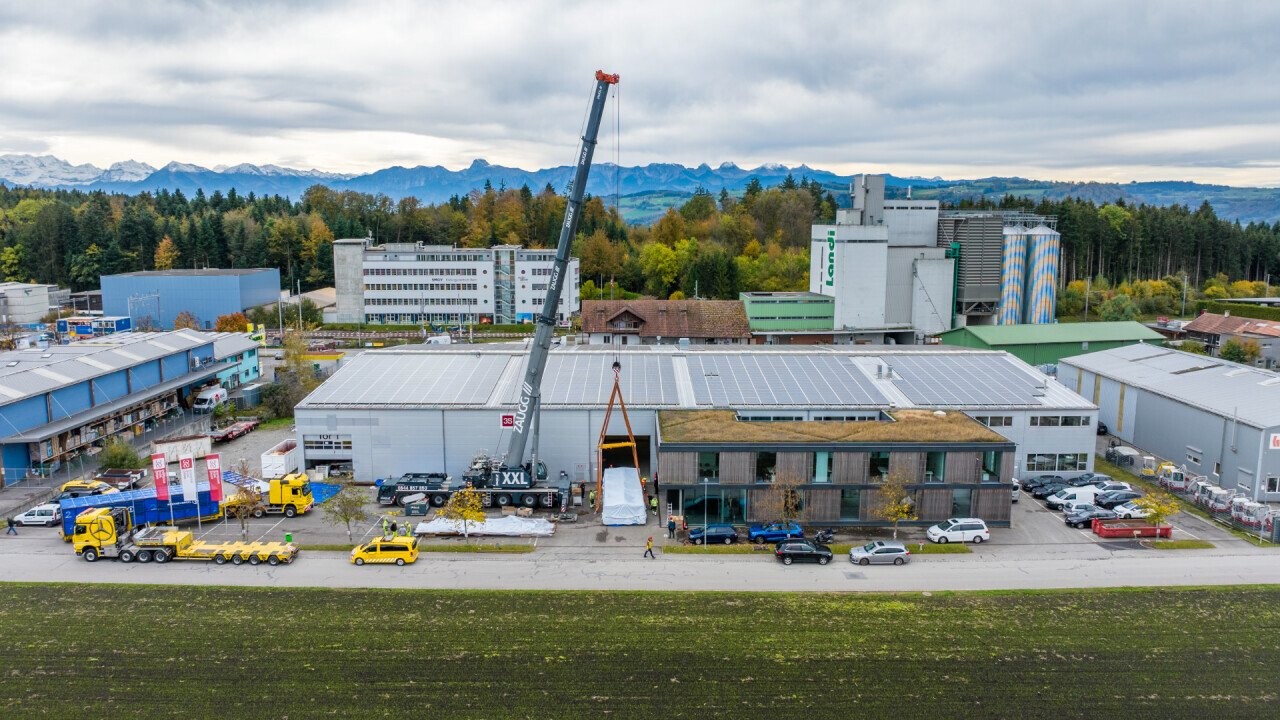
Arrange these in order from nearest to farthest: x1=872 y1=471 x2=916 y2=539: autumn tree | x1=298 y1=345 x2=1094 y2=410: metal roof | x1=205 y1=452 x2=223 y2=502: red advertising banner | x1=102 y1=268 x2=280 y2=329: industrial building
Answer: x1=872 y1=471 x2=916 y2=539: autumn tree → x1=205 y1=452 x2=223 y2=502: red advertising banner → x1=298 y1=345 x2=1094 y2=410: metal roof → x1=102 y1=268 x2=280 y2=329: industrial building

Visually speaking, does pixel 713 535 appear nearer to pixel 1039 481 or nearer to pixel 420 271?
pixel 1039 481

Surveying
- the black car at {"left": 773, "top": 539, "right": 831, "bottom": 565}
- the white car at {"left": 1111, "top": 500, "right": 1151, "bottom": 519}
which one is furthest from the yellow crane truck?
the white car at {"left": 1111, "top": 500, "right": 1151, "bottom": 519}

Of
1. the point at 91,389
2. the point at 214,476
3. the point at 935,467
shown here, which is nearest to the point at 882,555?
the point at 935,467

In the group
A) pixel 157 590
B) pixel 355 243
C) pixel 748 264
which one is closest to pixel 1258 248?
pixel 748 264

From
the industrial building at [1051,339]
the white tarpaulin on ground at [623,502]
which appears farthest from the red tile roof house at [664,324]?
the white tarpaulin on ground at [623,502]

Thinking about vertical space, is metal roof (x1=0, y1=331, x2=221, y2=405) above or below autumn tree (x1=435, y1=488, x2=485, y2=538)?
above

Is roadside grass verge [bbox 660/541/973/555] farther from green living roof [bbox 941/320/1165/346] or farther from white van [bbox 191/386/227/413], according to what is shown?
white van [bbox 191/386/227/413]

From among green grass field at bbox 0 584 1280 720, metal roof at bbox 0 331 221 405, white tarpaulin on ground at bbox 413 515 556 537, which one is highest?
metal roof at bbox 0 331 221 405

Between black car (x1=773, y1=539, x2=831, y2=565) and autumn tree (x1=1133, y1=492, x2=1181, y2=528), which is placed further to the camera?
autumn tree (x1=1133, y1=492, x2=1181, y2=528)
